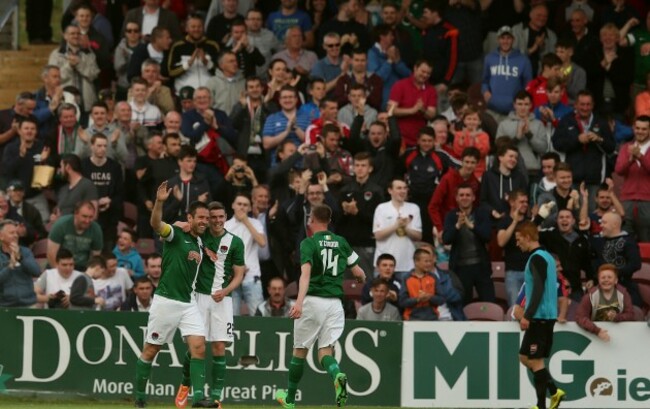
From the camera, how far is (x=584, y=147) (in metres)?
21.3

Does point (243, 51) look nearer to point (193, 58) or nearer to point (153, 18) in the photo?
point (193, 58)

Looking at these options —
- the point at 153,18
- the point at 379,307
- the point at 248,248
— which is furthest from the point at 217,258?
the point at 153,18

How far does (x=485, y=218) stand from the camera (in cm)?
1991

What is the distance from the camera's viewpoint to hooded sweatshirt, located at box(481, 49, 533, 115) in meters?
22.3

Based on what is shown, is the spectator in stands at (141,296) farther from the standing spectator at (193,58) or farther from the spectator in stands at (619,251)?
the spectator in stands at (619,251)

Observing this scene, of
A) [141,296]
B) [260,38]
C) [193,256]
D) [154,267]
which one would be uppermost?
[260,38]

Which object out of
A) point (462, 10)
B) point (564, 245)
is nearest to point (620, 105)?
point (462, 10)

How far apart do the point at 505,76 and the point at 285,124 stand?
11.1 ft

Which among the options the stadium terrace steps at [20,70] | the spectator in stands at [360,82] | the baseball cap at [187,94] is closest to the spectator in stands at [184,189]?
the baseball cap at [187,94]

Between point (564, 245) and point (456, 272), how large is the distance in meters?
1.38

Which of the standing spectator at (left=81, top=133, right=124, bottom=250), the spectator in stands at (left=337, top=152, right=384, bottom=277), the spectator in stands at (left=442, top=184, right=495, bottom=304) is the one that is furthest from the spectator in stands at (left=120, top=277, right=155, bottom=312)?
the spectator in stands at (left=442, top=184, right=495, bottom=304)

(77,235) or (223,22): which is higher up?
(223,22)

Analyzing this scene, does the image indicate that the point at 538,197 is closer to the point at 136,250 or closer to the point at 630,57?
the point at 630,57

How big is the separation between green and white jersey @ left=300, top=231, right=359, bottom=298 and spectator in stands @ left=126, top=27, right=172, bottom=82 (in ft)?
23.3
